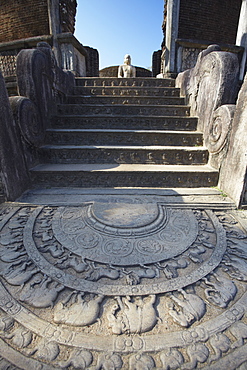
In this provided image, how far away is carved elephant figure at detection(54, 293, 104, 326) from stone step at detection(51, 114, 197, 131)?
3154mm

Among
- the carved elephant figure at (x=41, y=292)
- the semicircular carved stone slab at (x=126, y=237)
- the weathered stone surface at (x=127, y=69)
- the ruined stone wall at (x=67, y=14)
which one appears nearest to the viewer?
the carved elephant figure at (x=41, y=292)

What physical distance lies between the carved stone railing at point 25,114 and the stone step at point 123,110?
0.32 meters

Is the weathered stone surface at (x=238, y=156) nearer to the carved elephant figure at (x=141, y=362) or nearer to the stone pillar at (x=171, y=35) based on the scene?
the carved elephant figure at (x=141, y=362)

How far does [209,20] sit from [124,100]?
22.4 ft

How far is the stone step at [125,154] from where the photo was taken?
311cm

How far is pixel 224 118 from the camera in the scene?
8.57 feet

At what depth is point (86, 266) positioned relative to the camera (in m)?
1.47

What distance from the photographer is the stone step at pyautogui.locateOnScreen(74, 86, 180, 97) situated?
4488mm

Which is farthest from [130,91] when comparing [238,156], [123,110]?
[238,156]

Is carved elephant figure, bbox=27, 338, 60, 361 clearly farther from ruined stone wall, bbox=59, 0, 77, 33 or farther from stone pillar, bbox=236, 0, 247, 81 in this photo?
stone pillar, bbox=236, 0, 247, 81

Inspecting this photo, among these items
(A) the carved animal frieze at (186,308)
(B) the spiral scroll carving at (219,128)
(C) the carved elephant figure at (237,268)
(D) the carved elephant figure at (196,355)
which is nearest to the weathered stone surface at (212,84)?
(B) the spiral scroll carving at (219,128)

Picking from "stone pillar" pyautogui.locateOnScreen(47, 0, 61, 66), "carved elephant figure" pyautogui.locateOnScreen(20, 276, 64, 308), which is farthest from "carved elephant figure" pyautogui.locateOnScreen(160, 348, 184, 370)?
"stone pillar" pyautogui.locateOnScreen(47, 0, 61, 66)

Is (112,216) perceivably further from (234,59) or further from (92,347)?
(234,59)

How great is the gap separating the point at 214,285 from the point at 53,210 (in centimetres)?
183
